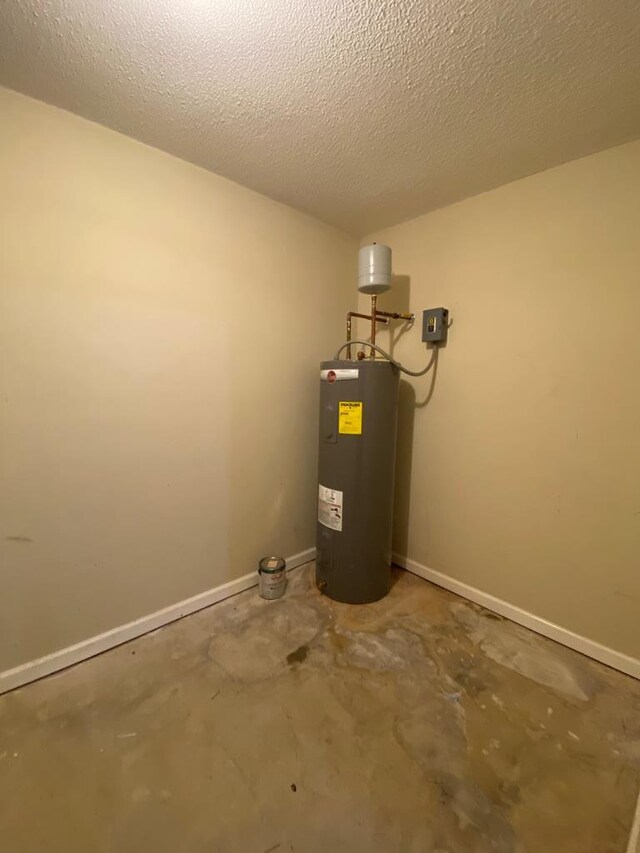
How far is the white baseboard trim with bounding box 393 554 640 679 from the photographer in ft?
4.99

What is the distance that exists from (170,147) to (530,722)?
2.67 m

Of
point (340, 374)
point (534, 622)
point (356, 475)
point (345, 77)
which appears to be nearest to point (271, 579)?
point (356, 475)

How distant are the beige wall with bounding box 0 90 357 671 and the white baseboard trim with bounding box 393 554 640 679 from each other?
974mm

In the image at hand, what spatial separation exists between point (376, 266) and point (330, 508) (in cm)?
131

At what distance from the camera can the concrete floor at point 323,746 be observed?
960 millimetres

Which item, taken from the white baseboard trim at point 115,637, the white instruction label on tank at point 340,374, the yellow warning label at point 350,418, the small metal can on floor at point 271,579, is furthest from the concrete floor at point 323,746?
the white instruction label on tank at point 340,374

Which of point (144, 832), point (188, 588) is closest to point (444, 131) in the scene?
point (188, 588)

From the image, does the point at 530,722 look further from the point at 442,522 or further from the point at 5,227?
the point at 5,227

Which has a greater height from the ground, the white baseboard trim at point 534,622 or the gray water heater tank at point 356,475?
the gray water heater tank at point 356,475

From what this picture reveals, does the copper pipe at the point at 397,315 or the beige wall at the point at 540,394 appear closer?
the beige wall at the point at 540,394

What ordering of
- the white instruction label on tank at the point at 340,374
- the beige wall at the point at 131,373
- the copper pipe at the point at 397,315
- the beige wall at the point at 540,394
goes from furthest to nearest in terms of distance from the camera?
the copper pipe at the point at 397,315, the white instruction label on tank at the point at 340,374, the beige wall at the point at 540,394, the beige wall at the point at 131,373

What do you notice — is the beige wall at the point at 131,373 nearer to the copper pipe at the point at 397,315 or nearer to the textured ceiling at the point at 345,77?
the textured ceiling at the point at 345,77

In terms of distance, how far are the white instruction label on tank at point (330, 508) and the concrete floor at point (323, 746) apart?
1.65ft

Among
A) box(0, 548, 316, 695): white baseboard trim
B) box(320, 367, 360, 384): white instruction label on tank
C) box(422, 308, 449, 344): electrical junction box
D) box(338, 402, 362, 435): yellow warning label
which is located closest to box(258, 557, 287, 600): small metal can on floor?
box(0, 548, 316, 695): white baseboard trim
